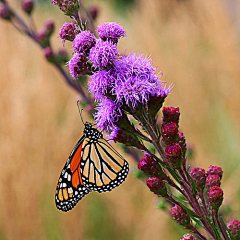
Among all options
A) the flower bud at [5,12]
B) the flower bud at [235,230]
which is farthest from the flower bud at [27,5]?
the flower bud at [235,230]

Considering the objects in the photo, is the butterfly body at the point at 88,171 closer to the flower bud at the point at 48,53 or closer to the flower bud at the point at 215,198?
the flower bud at the point at 48,53

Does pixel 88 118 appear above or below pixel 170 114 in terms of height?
above

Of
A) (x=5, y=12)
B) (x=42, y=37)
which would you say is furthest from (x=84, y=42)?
(x=5, y=12)

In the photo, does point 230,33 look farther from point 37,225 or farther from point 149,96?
point 37,225

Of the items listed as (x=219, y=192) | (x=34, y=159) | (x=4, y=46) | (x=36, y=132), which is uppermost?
(x=4, y=46)

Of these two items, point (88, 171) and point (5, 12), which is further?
point (5, 12)

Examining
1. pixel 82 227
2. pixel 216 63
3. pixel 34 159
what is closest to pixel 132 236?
pixel 82 227

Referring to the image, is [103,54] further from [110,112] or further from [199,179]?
[199,179]
